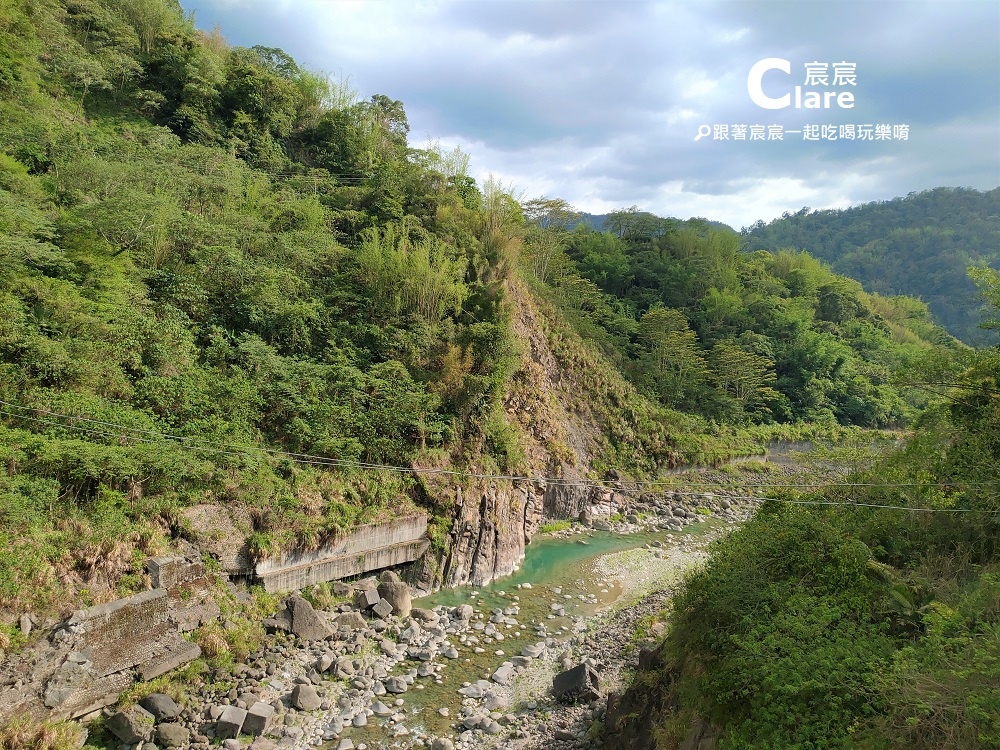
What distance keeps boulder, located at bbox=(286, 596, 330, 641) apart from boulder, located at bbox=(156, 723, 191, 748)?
7.96 feet

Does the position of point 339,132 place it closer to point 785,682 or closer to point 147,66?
point 147,66

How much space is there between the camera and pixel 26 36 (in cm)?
1652

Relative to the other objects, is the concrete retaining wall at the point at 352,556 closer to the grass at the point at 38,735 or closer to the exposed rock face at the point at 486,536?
the exposed rock face at the point at 486,536

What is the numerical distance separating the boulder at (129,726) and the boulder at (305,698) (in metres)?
1.88

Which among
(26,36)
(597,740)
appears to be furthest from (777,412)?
(26,36)

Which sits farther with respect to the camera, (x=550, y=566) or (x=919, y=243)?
(x=919, y=243)

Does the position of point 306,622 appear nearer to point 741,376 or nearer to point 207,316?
point 207,316

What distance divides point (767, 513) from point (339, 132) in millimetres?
24063

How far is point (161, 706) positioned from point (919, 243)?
85.8 metres

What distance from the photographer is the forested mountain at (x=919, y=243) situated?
193 ft

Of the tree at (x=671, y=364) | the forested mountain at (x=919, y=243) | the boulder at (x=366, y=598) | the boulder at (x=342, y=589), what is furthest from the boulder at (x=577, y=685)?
the forested mountain at (x=919, y=243)

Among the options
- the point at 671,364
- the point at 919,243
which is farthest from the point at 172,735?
the point at 919,243

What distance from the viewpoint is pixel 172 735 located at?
704cm

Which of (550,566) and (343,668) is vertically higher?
(343,668)
